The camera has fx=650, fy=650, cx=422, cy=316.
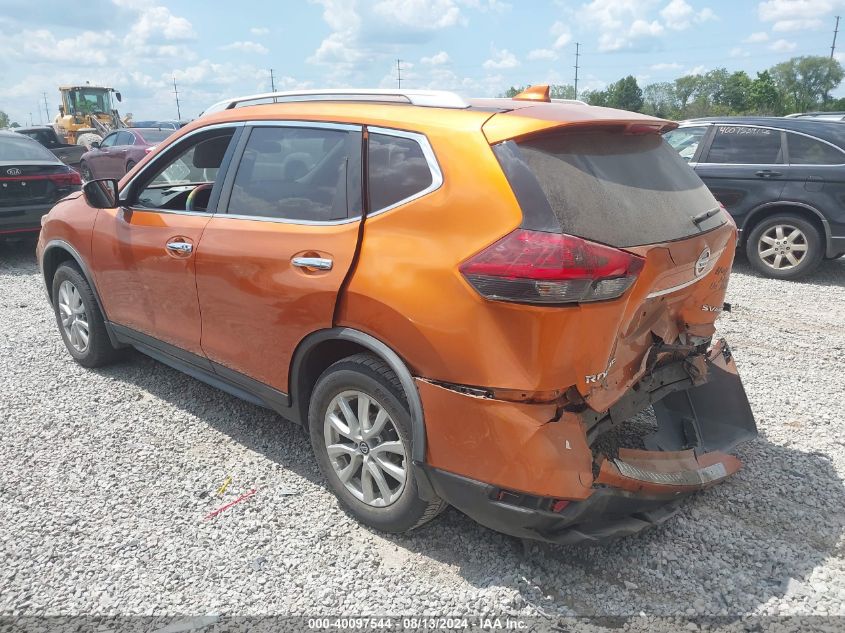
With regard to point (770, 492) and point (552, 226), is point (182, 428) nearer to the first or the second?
point (552, 226)

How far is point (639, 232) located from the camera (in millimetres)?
2484

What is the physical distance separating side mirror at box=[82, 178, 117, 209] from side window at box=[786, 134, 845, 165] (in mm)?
7119

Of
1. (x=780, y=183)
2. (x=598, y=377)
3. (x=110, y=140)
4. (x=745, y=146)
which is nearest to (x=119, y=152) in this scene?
(x=110, y=140)

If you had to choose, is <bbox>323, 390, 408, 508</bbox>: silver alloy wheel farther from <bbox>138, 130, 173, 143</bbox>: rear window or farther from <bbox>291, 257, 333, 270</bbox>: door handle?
<bbox>138, 130, 173, 143</bbox>: rear window

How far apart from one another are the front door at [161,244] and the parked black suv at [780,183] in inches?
207

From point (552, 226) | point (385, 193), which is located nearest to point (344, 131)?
point (385, 193)

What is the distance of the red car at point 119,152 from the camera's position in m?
15.9

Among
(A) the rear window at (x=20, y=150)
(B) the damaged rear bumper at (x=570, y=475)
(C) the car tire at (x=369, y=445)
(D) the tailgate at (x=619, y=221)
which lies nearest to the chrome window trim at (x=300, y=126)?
(C) the car tire at (x=369, y=445)

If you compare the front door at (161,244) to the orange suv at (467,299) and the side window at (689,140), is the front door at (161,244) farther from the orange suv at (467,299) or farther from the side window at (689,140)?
the side window at (689,140)

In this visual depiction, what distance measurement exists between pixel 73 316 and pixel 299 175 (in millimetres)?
2713

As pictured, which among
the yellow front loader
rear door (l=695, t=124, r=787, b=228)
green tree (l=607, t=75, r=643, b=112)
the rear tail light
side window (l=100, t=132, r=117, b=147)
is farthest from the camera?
green tree (l=607, t=75, r=643, b=112)

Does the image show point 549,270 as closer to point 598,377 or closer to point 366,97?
point 598,377

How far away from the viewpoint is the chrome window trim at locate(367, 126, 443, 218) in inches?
100

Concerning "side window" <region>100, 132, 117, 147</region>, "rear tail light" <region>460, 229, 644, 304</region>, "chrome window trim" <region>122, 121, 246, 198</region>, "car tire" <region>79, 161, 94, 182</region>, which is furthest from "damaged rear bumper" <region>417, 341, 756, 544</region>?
Answer: "car tire" <region>79, 161, 94, 182</region>
